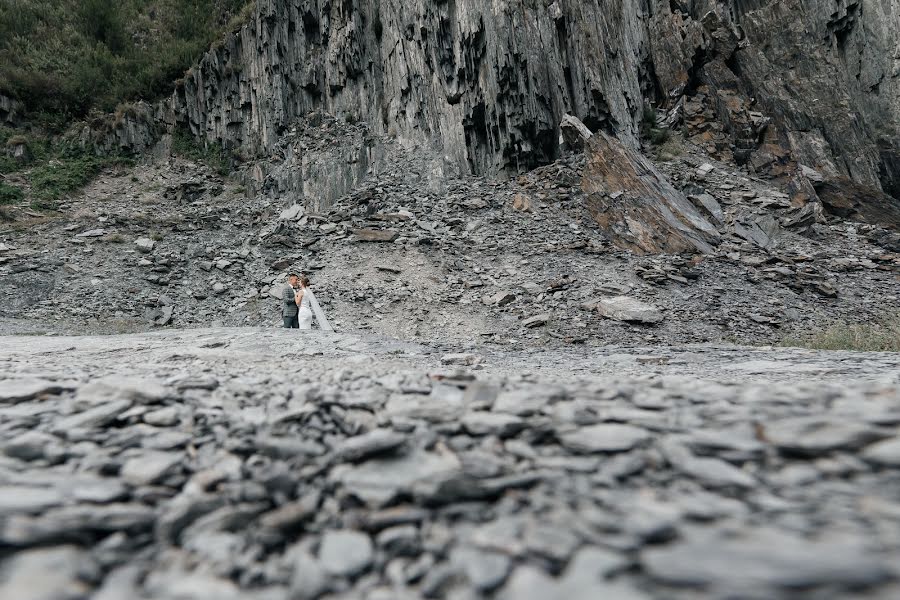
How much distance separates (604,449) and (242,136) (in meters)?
26.1

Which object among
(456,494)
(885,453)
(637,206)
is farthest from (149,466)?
(637,206)

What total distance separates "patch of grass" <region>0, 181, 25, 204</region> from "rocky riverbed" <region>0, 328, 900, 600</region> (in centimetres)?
2134

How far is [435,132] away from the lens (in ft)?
61.8

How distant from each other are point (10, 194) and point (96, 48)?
12957 mm

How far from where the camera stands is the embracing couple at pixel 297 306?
34.7 feet

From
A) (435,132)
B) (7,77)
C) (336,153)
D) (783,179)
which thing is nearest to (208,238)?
(336,153)

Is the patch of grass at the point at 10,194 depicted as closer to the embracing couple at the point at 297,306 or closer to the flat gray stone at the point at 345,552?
the embracing couple at the point at 297,306

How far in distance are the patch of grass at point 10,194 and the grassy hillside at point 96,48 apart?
5.88m

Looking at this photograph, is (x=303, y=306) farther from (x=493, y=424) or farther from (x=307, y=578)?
(x=307, y=578)

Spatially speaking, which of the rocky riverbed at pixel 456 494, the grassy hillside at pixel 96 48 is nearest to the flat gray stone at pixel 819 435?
the rocky riverbed at pixel 456 494

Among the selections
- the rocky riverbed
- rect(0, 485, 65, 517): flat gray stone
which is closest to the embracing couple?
the rocky riverbed

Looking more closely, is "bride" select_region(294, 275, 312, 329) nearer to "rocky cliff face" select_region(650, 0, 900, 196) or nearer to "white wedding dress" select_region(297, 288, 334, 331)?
"white wedding dress" select_region(297, 288, 334, 331)

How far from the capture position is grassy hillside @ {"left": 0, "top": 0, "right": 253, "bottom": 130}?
878 inches

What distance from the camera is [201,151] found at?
2291 centimetres
